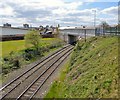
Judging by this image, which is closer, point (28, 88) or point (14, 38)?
point (28, 88)

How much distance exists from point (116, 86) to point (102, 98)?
1.55m

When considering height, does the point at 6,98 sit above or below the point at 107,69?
below

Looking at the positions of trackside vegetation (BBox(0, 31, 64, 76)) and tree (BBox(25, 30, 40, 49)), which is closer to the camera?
trackside vegetation (BBox(0, 31, 64, 76))

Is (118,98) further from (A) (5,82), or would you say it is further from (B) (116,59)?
(A) (5,82)

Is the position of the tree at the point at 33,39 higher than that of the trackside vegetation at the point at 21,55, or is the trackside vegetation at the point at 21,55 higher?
the tree at the point at 33,39

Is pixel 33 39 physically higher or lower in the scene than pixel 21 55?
higher

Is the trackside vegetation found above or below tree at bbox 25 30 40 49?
below

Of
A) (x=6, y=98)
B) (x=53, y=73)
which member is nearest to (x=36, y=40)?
(x=53, y=73)

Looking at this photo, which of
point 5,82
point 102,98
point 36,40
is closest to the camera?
point 102,98

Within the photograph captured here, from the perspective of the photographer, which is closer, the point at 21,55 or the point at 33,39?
the point at 21,55

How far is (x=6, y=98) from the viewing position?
26078 millimetres

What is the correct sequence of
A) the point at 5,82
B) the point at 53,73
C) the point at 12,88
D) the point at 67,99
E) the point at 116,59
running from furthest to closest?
the point at 53,73 < the point at 5,82 < the point at 12,88 < the point at 116,59 < the point at 67,99

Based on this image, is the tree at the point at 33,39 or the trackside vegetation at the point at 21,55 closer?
the trackside vegetation at the point at 21,55

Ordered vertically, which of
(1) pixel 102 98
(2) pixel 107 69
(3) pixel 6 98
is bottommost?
(3) pixel 6 98
